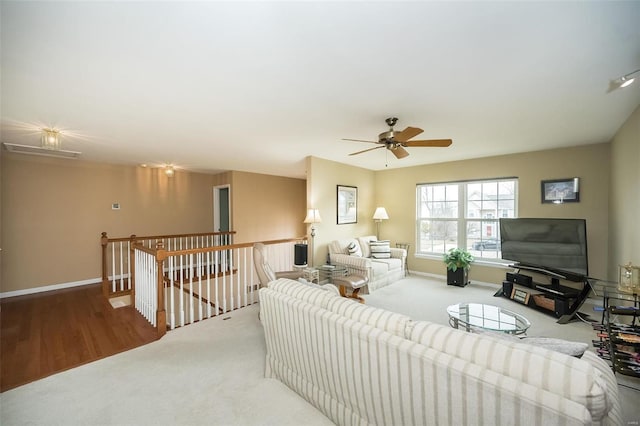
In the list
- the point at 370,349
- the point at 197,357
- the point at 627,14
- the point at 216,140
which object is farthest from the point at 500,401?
the point at 216,140

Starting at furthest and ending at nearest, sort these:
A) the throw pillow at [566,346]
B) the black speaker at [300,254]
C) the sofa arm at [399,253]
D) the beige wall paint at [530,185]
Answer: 1. the sofa arm at [399,253]
2. the black speaker at [300,254]
3. the beige wall paint at [530,185]
4. the throw pillow at [566,346]

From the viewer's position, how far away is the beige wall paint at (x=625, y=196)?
→ 8.79 ft

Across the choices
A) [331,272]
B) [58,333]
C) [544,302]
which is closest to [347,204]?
[331,272]

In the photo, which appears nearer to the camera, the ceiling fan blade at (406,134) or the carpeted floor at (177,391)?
the carpeted floor at (177,391)

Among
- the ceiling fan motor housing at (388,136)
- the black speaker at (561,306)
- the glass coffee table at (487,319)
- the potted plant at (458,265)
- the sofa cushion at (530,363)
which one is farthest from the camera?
the potted plant at (458,265)

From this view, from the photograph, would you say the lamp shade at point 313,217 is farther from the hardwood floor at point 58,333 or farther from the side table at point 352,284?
the hardwood floor at point 58,333

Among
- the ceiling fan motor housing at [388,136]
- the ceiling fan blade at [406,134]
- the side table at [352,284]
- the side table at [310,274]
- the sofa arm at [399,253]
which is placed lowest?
the side table at [352,284]

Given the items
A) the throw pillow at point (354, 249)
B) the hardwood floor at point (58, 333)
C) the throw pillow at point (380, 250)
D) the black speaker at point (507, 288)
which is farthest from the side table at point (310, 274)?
the black speaker at point (507, 288)

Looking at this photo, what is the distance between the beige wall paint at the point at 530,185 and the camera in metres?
4.02

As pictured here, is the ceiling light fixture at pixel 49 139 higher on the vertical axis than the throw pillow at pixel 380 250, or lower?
higher

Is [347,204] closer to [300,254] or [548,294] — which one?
[300,254]

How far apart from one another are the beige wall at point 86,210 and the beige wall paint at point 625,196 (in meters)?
6.47

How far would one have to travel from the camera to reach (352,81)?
2.09 metres

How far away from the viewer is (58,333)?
117 inches
